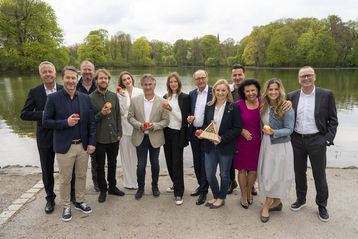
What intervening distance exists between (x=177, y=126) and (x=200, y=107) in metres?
0.53

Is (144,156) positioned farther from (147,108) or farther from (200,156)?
(200,156)

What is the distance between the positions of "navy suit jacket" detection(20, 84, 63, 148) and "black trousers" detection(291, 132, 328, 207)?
13.2 ft

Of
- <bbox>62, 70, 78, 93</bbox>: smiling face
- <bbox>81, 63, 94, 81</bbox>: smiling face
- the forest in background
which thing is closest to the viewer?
<bbox>62, 70, 78, 93</bbox>: smiling face

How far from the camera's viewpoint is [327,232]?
3.19 m

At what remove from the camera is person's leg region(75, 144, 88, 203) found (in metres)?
3.63

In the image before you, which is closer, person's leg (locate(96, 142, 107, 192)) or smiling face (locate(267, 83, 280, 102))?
smiling face (locate(267, 83, 280, 102))

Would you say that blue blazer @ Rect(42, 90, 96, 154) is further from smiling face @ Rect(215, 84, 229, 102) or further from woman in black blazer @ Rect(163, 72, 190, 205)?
smiling face @ Rect(215, 84, 229, 102)

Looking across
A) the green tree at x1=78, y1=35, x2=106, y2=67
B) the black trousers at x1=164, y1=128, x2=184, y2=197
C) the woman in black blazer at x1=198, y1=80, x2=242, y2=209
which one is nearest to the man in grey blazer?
the black trousers at x1=164, y1=128, x2=184, y2=197

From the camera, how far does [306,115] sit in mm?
3588

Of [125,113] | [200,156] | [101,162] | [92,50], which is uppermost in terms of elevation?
[92,50]

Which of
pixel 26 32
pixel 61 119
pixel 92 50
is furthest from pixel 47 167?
pixel 92 50

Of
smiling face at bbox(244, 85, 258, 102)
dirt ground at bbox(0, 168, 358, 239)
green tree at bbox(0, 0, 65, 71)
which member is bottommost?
dirt ground at bbox(0, 168, 358, 239)

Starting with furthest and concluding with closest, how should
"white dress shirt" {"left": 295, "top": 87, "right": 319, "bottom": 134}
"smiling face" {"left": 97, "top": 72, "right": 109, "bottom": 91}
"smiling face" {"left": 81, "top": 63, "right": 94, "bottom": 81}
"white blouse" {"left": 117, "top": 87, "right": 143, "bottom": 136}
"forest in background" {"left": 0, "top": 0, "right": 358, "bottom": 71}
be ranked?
1. "forest in background" {"left": 0, "top": 0, "right": 358, "bottom": 71}
2. "white blouse" {"left": 117, "top": 87, "right": 143, "bottom": 136}
3. "smiling face" {"left": 81, "top": 63, "right": 94, "bottom": 81}
4. "smiling face" {"left": 97, "top": 72, "right": 109, "bottom": 91}
5. "white dress shirt" {"left": 295, "top": 87, "right": 319, "bottom": 134}

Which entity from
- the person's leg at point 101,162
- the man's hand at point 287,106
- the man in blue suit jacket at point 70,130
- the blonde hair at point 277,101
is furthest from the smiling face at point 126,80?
the man's hand at point 287,106
